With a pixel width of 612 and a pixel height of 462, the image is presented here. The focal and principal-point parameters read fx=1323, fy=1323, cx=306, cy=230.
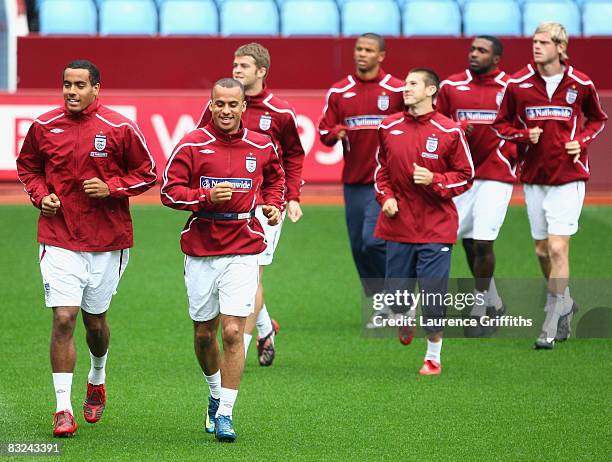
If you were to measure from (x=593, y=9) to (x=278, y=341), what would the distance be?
11.7m

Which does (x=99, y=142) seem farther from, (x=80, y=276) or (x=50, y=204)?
(x=80, y=276)

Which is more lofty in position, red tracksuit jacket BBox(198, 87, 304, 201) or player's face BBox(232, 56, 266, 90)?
player's face BBox(232, 56, 266, 90)

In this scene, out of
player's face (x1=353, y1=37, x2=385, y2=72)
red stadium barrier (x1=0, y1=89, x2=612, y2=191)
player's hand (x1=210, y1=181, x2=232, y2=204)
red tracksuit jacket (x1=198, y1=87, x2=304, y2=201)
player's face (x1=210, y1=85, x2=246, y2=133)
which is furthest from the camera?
red stadium barrier (x1=0, y1=89, x2=612, y2=191)

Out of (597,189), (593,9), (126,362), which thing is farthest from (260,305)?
(593,9)

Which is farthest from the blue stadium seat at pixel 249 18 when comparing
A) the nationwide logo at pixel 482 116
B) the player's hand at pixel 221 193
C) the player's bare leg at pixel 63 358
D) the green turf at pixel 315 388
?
the player's hand at pixel 221 193

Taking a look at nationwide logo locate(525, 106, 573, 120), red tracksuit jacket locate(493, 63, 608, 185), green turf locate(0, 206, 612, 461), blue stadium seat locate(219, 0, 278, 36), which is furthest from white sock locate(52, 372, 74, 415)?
blue stadium seat locate(219, 0, 278, 36)

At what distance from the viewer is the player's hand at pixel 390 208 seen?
9.30 m

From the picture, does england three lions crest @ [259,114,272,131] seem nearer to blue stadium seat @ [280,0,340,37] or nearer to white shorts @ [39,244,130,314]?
white shorts @ [39,244,130,314]

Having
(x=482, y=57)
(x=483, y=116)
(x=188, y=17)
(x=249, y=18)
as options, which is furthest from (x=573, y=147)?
(x=188, y=17)

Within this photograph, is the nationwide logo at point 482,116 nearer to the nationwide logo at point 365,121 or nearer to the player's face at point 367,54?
the nationwide logo at point 365,121

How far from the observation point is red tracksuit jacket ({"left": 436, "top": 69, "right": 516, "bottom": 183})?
1085cm

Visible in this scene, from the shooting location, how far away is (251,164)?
738cm

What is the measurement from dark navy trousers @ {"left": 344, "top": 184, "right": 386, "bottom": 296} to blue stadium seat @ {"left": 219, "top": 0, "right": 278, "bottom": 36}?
9.37m

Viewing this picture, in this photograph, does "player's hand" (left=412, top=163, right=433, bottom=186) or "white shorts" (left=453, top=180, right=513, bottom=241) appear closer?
"player's hand" (left=412, top=163, right=433, bottom=186)
